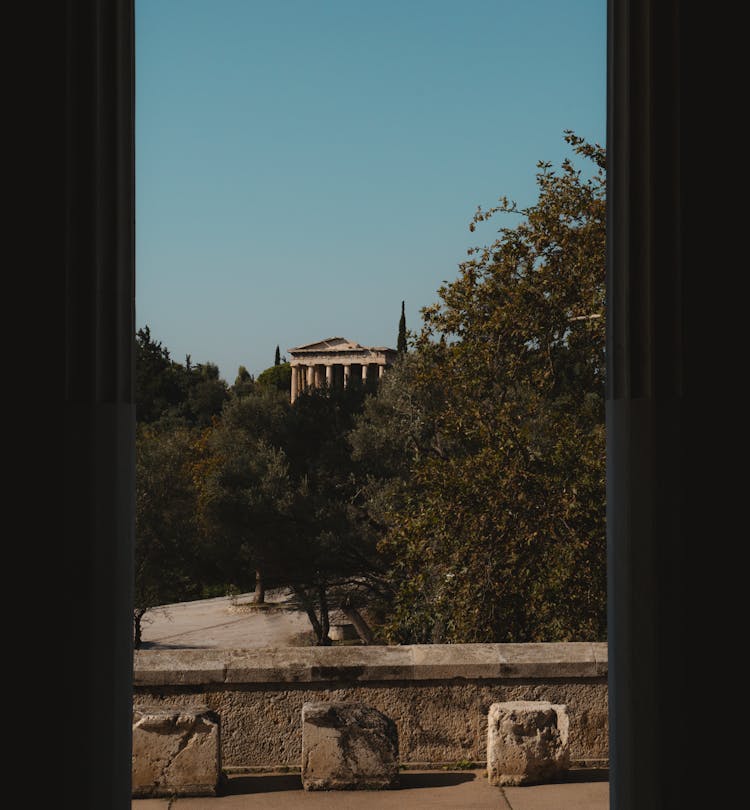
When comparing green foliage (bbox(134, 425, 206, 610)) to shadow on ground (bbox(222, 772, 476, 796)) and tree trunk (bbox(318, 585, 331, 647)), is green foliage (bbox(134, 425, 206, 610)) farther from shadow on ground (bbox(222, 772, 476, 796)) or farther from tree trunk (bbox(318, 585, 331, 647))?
shadow on ground (bbox(222, 772, 476, 796))

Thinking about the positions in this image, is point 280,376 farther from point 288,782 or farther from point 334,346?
point 288,782

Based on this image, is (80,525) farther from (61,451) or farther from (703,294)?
(703,294)

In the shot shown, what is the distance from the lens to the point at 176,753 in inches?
200

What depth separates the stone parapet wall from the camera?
18.0 ft

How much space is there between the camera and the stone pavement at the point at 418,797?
4.87 meters

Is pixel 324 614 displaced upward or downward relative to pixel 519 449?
downward

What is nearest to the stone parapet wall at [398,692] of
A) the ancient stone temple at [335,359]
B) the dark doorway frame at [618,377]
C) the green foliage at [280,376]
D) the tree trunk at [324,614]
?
the dark doorway frame at [618,377]

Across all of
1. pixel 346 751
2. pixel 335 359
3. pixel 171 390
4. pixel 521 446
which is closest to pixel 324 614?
pixel 521 446

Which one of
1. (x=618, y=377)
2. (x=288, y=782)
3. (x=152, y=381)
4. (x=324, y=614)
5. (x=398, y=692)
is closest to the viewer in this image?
Answer: (x=618, y=377)

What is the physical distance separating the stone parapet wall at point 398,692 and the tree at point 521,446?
1.98m

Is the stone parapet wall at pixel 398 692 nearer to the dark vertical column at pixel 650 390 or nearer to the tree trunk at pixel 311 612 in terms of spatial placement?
the dark vertical column at pixel 650 390

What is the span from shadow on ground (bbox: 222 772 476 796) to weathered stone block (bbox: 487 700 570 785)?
23cm

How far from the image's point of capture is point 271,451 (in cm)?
2006

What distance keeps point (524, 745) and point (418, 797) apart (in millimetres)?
637
